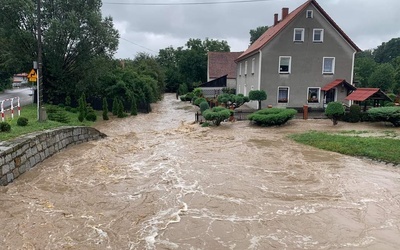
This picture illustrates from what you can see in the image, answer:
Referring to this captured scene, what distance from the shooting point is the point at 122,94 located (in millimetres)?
30094

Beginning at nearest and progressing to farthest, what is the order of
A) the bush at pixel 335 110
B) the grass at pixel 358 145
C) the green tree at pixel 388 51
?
the grass at pixel 358 145 < the bush at pixel 335 110 < the green tree at pixel 388 51

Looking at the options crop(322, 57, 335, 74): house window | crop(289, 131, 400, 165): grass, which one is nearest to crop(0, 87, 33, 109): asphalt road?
crop(289, 131, 400, 165): grass

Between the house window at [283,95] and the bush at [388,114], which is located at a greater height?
the house window at [283,95]

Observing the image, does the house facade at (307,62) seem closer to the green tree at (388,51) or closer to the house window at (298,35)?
the house window at (298,35)

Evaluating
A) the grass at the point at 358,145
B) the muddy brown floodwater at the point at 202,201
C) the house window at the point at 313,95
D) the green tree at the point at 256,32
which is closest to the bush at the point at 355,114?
the grass at the point at 358,145

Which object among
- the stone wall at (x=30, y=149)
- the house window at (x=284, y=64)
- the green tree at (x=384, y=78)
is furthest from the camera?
the green tree at (x=384, y=78)

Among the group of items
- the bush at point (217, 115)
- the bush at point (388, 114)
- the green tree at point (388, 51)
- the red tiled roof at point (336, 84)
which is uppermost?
the green tree at point (388, 51)

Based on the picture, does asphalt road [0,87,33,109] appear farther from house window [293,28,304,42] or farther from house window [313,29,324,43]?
house window [313,29,324,43]

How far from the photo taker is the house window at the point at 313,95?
27.3 m

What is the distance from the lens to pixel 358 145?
1370 centimetres

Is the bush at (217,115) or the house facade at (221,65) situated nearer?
the bush at (217,115)

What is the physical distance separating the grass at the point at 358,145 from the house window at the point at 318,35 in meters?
12.6

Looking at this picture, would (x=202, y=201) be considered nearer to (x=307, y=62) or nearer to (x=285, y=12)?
(x=307, y=62)

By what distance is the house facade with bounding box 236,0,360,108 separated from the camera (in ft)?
86.0
